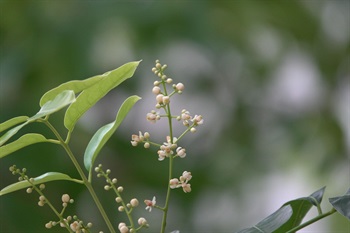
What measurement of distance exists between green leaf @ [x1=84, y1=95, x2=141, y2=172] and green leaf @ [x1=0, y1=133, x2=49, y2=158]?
0.10ft

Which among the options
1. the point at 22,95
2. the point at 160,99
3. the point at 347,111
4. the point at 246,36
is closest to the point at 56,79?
the point at 22,95

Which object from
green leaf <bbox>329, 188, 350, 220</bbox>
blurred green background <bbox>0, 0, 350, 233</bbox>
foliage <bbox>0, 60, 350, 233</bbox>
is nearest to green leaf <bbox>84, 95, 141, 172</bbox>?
foliage <bbox>0, 60, 350, 233</bbox>

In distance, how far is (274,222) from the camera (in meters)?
0.31

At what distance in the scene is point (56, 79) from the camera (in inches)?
60.7

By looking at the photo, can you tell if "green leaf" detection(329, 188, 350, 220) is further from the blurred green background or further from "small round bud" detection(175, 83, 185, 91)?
the blurred green background

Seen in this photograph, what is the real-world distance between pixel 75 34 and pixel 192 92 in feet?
1.04

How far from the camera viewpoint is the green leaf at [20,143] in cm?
30

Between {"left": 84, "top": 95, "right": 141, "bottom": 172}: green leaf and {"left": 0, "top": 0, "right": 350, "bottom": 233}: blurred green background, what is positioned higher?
{"left": 84, "top": 95, "right": 141, "bottom": 172}: green leaf

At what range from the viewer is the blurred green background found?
1.51 metres

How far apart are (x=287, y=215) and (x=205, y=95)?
1327mm

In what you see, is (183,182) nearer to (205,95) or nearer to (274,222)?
(274,222)

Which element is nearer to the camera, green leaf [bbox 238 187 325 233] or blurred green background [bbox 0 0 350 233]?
green leaf [bbox 238 187 325 233]

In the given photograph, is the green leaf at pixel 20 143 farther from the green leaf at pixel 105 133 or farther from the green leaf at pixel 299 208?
the green leaf at pixel 299 208

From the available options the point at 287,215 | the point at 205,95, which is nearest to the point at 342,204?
the point at 287,215
